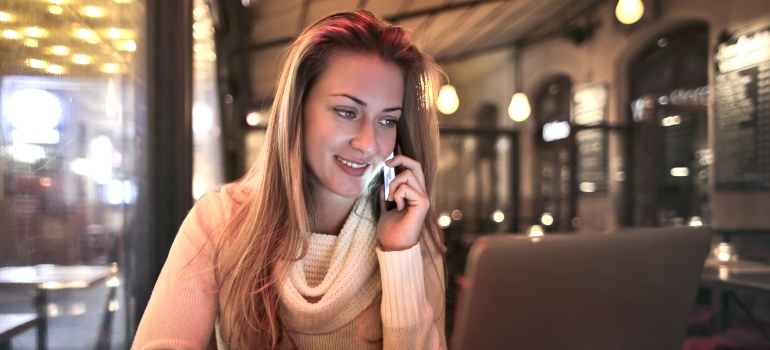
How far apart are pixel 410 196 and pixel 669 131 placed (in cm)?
426

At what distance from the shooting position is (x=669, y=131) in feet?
15.6

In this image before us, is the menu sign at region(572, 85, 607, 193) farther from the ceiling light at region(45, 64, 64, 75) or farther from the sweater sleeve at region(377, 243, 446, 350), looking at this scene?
the ceiling light at region(45, 64, 64, 75)

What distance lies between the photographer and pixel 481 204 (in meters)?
8.07

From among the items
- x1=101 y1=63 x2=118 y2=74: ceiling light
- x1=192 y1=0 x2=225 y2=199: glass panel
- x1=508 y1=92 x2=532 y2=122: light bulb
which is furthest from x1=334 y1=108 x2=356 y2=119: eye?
x1=508 y1=92 x2=532 y2=122: light bulb

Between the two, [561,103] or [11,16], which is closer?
[11,16]

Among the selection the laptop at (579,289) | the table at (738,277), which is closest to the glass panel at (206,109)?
the table at (738,277)

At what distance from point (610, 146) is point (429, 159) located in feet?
15.7

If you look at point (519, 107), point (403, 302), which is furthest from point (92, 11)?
point (519, 107)

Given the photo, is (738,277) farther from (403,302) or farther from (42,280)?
(42,280)

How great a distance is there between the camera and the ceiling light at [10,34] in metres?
1.03

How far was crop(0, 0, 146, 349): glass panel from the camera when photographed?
109 centimetres

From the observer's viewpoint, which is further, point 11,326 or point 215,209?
point 215,209

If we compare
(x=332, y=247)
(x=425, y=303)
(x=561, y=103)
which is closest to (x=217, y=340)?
(x=332, y=247)

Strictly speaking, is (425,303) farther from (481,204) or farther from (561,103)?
(481,204)
